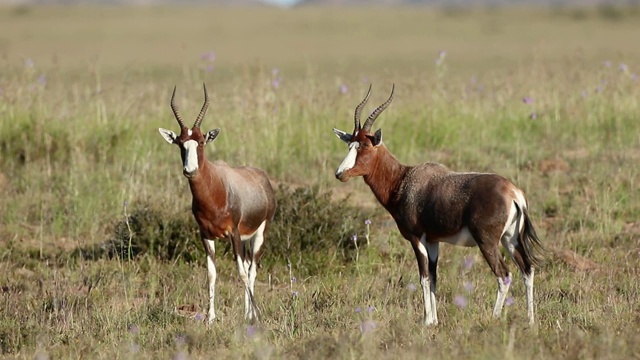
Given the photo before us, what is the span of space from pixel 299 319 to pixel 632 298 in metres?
2.82

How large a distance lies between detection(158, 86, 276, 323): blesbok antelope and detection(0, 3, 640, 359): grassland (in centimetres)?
31

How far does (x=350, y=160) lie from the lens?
8492mm

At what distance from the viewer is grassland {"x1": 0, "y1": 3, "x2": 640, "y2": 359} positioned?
23.9 feet

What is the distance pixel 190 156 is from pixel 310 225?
2.45 metres

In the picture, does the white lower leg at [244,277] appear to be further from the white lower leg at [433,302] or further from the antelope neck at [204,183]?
the white lower leg at [433,302]

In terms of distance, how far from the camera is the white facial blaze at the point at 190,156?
805 centimetres

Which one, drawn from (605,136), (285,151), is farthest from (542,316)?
(605,136)

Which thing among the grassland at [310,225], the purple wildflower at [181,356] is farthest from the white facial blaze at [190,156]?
the purple wildflower at [181,356]

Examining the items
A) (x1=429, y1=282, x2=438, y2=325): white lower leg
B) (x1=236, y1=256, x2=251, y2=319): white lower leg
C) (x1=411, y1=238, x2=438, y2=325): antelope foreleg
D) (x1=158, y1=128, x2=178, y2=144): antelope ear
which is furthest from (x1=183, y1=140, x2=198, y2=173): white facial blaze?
(x1=429, y1=282, x2=438, y2=325): white lower leg

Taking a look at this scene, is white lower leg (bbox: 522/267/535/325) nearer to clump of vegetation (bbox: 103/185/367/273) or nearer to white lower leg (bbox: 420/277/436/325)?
white lower leg (bbox: 420/277/436/325)

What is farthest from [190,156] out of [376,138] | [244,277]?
[376,138]

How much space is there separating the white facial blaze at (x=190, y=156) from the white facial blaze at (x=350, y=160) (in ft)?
4.03

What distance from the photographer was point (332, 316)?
313 inches

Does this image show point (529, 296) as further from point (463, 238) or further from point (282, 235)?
point (282, 235)
